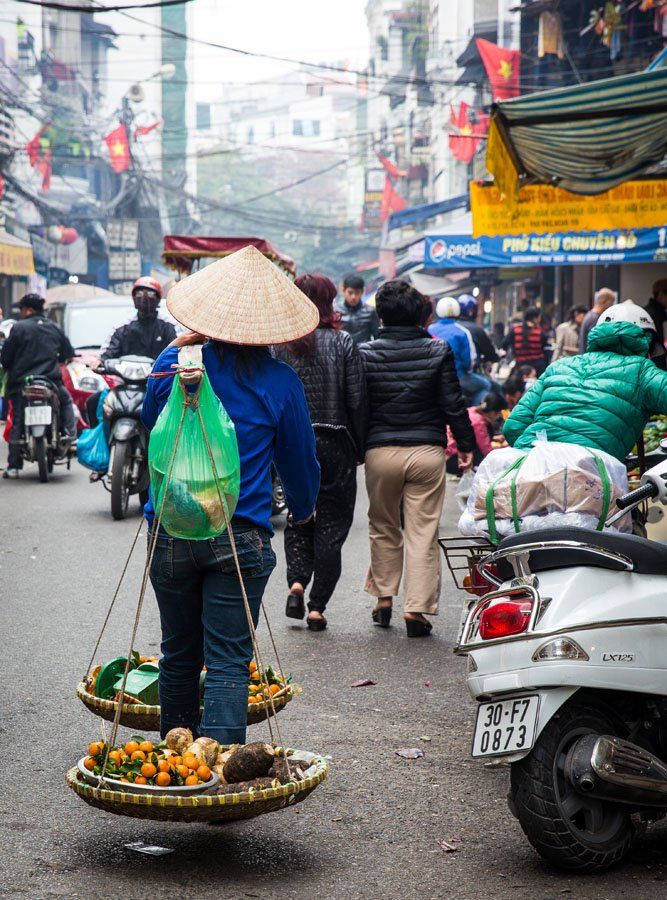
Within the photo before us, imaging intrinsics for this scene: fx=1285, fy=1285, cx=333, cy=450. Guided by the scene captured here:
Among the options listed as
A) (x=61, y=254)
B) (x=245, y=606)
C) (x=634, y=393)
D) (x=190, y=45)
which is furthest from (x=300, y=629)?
(x=190, y=45)

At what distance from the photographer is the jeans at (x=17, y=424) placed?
46.6 ft

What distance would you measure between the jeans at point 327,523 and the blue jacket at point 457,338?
5039mm

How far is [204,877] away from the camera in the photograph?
12.5ft

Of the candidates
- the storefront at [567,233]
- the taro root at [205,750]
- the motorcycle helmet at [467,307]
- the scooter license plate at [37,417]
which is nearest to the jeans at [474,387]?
the motorcycle helmet at [467,307]

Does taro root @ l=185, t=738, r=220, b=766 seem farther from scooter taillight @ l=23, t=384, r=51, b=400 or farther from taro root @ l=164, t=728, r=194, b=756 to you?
scooter taillight @ l=23, t=384, r=51, b=400

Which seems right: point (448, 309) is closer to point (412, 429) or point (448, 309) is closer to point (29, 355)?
point (29, 355)

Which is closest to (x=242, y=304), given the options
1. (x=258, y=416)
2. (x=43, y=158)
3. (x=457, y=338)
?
(x=258, y=416)

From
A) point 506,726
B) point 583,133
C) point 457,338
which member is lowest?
point 506,726

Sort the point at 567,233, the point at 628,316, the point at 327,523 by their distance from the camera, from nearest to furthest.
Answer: the point at 628,316 < the point at 327,523 < the point at 567,233

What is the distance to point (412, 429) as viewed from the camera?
727 centimetres

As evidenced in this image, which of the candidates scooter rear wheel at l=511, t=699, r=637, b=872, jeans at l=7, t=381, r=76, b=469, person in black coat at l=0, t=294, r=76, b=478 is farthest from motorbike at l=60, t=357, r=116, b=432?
scooter rear wheel at l=511, t=699, r=637, b=872

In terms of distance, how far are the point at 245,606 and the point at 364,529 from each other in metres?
7.32

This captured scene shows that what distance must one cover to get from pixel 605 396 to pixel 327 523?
2.36 m

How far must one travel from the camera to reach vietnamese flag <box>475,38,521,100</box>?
96.3ft
